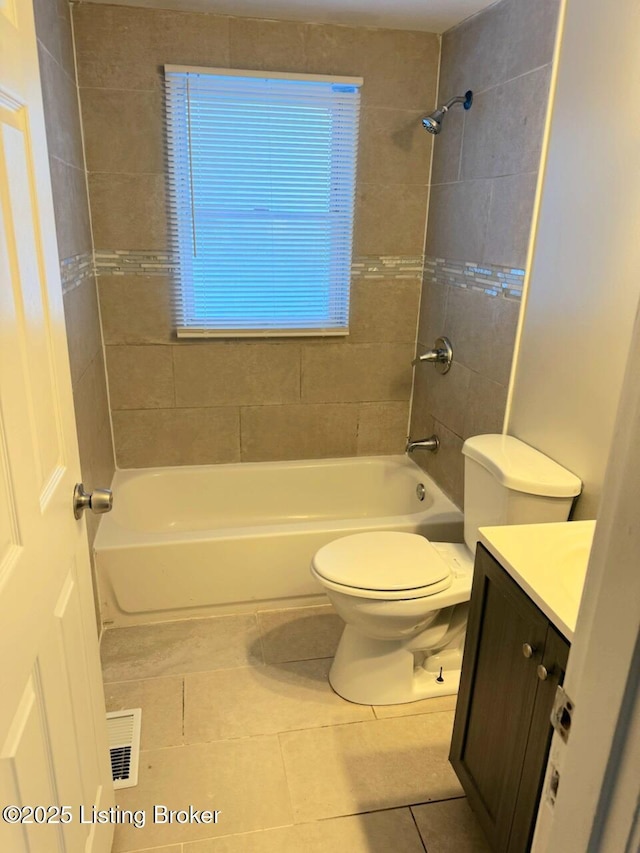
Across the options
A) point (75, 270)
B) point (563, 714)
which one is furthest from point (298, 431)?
point (563, 714)

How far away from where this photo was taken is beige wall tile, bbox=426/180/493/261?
7.64ft

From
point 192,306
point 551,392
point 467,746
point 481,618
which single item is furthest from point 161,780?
point 192,306

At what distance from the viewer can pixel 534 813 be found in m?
A: 1.22

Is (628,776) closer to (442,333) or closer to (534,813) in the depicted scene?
(534,813)

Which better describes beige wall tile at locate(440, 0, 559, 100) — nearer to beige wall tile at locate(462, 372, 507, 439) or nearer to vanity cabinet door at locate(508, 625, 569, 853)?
beige wall tile at locate(462, 372, 507, 439)

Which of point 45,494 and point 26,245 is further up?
point 26,245

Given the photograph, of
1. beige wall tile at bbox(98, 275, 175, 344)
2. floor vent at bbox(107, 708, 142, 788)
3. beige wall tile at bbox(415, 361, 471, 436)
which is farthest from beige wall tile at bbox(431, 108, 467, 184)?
floor vent at bbox(107, 708, 142, 788)

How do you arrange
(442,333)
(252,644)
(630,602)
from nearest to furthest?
(630,602) → (252,644) → (442,333)

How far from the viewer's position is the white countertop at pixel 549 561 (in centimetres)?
117

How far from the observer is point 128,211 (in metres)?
2.63

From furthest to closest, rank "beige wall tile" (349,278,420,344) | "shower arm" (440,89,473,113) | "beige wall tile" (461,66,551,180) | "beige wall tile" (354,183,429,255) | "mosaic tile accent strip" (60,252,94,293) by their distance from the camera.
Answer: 1. "beige wall tile" (349,278,420,344)
2. "beige wall tile" (354,183,429,255)
3. "shower arm" (440,89,473,113)
4. "mosaic tile accent strip" (60,252,94,293)
5. "beige wall tile" (461,66,551,180)

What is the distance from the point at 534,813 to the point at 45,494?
1.14 metres

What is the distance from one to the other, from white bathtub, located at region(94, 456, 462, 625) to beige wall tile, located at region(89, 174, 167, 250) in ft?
3.57

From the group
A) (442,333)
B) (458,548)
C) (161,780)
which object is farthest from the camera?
(442,333)
